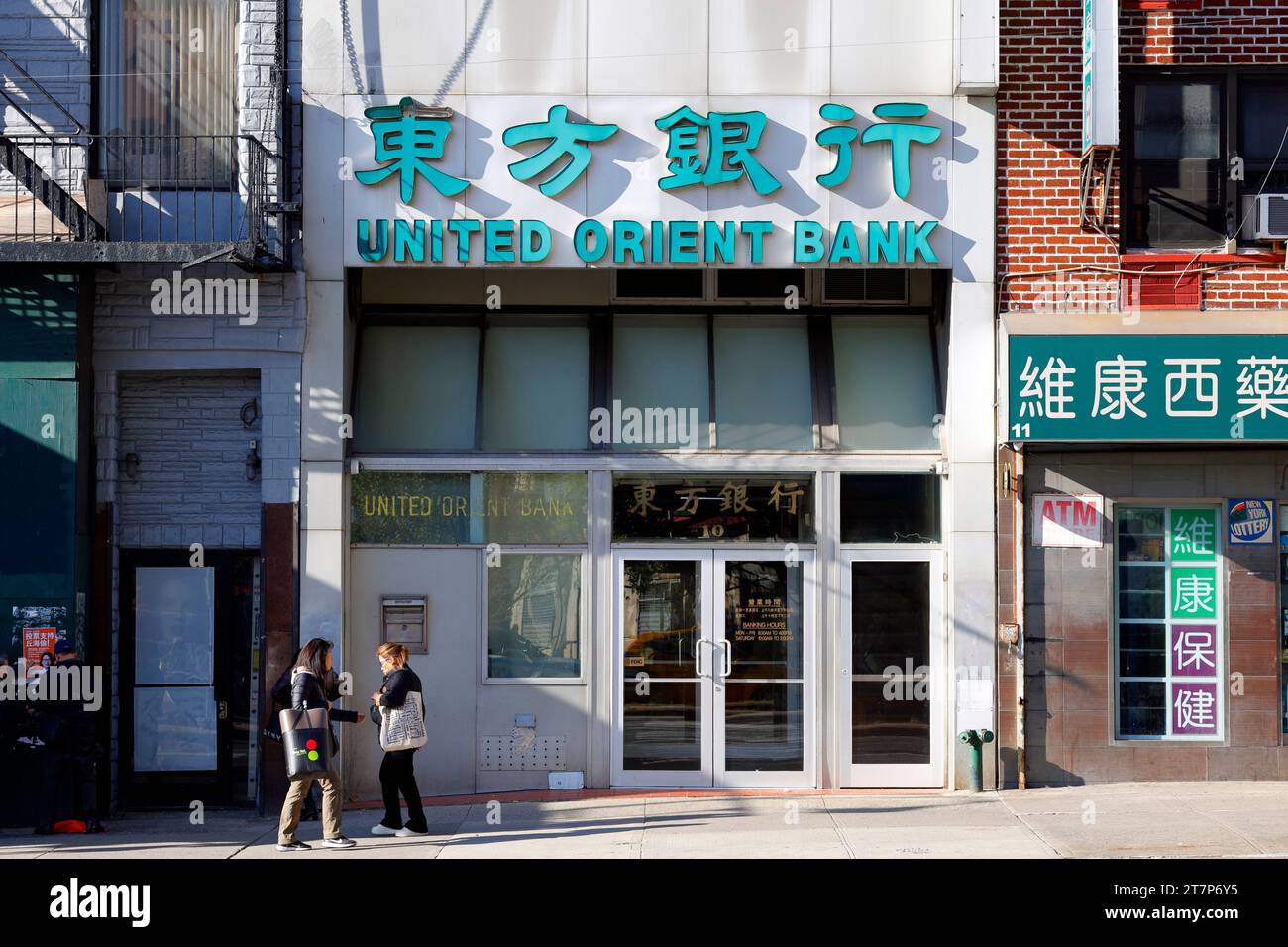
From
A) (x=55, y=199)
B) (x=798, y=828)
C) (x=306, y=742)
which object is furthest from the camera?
(x=55, y=199)

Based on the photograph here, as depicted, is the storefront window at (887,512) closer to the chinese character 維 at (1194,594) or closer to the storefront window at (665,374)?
the storefront window at (665,374)

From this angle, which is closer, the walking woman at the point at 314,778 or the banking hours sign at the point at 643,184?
the walking woman at the point at 314,778

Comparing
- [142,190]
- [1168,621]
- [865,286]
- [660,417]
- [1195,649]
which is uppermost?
[142,190]

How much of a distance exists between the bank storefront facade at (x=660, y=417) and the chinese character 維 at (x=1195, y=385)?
1.55 metres

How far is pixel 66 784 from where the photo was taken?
1162cm

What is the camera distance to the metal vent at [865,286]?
1324 centimetres

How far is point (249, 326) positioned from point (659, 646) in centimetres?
464

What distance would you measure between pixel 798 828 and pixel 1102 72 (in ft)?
22.0

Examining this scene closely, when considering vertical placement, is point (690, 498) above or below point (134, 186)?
below

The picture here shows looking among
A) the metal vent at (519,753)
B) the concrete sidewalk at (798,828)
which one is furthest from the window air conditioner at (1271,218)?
the metal vent at (519,753)

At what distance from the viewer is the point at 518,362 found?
13180mm

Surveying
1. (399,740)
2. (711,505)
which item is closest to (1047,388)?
(711,505)

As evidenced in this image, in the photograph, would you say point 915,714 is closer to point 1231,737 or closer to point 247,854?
point 1231,737

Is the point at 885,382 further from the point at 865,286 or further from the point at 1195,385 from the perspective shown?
the point at 1195,385
